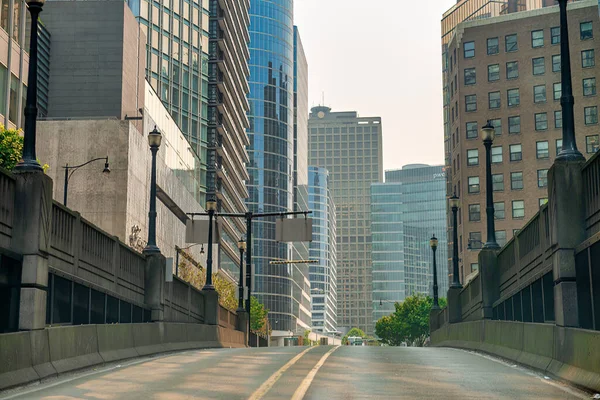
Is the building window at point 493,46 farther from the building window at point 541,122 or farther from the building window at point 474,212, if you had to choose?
the building window at point 474,212

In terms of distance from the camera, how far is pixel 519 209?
99312 mm

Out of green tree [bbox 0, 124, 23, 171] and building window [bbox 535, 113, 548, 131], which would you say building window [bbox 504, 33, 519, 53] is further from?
green tree [bbox 0, 124, 23, 171]

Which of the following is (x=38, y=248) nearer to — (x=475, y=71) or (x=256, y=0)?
(x=475, y=71)

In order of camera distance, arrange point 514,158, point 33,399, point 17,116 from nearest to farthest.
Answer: point 33,399, point 17,116, point 514,158

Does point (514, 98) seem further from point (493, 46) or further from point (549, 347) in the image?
point (549, 347)

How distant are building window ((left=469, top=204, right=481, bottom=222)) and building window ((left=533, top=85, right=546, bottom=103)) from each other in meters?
13.6

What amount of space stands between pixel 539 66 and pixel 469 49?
29.0ft

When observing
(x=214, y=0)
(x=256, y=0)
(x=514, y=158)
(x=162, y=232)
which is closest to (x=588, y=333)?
(x=162, y=232)

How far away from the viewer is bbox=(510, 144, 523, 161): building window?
101 meters

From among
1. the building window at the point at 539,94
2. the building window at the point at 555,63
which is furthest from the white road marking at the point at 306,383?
the building window at the point at 555,63

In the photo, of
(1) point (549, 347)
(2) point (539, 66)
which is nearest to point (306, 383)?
(1) point (549, 347)

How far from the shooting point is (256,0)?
648 feet

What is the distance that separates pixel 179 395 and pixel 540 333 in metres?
8.51

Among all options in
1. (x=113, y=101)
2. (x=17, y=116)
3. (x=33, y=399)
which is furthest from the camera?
(x=113, y=101)
